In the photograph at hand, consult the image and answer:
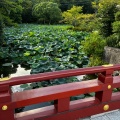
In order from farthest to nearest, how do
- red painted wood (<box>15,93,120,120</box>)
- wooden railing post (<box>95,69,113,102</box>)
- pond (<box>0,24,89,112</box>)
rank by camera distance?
pond (<box>0,24,89,112</box>)
wooden railing post (<box>95,69,113,102</box>)
red painted wood (<box>15,93,120,120</box>)

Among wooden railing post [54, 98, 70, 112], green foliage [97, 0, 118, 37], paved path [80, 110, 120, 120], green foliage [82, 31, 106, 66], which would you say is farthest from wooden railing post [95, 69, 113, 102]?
green foliage [97, 0, 118, 37]

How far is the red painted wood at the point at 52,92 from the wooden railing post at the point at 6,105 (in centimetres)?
7

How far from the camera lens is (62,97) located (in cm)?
193

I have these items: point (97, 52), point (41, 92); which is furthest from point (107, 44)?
point (41, 92)

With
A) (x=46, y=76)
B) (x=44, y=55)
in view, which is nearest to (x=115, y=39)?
(x=44, y=55)

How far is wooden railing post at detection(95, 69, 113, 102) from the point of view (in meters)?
2.06

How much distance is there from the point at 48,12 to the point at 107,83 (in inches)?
1103

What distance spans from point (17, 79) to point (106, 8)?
18.2 feet

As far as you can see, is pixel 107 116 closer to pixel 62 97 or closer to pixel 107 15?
pixel 62 97

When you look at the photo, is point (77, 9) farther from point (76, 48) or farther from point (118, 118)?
point (118, 118)

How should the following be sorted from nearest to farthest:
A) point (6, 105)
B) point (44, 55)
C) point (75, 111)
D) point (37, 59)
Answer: point (6, 105) < point (75, 111) < point (37, 59) < point (44, 55)

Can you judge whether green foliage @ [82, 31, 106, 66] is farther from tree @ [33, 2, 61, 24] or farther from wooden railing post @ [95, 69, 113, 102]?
tree @ [33, 2, 61, 24]

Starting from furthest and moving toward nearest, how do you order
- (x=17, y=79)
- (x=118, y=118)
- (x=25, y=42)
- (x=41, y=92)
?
(x=25, y=42) → (x=118, y=118) → (x=41, y=92) → (x=17, y=79)

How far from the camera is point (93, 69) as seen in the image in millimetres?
1990
